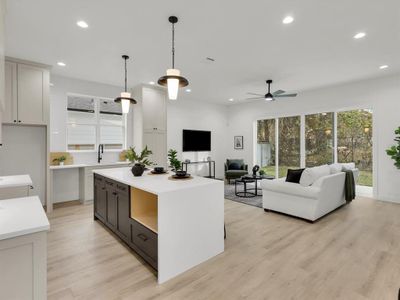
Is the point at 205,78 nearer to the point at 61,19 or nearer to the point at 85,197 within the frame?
the point at 61,19

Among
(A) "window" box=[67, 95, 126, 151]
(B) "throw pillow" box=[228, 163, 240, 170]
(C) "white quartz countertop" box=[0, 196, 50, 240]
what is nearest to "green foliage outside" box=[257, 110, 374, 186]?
(B) "throw pillow" box=[228, 163, 240, 170]

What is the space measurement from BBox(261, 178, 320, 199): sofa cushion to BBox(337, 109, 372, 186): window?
9.74 feet

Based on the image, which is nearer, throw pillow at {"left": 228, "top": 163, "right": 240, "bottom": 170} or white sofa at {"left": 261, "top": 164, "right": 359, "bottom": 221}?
white sofa at {"left": 261, "top": 164, "right": 359, "bottom": 221}

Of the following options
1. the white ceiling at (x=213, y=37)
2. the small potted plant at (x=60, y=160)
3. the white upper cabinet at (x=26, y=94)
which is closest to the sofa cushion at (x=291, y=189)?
the white ceiling at (x=213, y=37)

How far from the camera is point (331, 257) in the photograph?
2.65 metres

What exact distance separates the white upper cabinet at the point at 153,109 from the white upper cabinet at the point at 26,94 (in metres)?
2.13

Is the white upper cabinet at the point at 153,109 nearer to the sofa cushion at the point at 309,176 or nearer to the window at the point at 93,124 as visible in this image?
the window at the point at 93,124

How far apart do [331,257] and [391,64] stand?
4069 millimetres

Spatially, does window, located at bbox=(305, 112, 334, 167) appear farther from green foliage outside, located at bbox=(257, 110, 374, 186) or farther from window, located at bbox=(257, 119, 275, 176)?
window, located at bbox=(257, 119, 275, 176)

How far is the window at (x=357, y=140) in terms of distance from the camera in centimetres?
559

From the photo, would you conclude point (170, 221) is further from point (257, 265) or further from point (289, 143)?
point (289, 143)

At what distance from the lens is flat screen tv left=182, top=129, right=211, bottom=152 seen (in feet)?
24.4

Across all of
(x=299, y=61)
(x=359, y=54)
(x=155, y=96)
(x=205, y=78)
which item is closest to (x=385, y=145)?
(x=359, y=54)

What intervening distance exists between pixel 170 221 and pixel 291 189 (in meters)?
2.62
